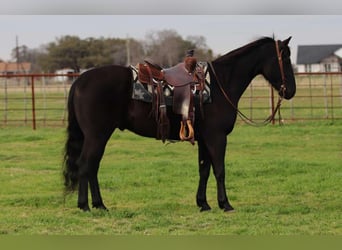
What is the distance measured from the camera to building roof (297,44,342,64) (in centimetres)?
6825

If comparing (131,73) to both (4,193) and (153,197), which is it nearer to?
(153,197)

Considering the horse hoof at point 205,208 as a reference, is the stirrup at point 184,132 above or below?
above

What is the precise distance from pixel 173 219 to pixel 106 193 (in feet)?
5.74

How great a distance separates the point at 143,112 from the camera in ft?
18.2

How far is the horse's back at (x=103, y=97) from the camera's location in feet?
18.1

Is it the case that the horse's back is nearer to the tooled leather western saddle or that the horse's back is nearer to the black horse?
the black horse

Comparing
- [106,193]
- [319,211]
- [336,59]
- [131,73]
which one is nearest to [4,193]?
[106,193]

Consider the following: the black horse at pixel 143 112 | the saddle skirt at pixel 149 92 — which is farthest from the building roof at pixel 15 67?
the saddle skirt at pixel 149 92

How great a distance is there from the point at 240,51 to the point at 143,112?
4.25 feet

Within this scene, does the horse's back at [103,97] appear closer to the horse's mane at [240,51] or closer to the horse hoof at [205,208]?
the horse's mane at [240,51]

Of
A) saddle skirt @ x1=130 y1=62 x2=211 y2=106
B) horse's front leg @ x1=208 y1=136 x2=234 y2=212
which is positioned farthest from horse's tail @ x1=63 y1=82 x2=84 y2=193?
horse's front leg @ x1=208 y1=136 x2=234 y2=212

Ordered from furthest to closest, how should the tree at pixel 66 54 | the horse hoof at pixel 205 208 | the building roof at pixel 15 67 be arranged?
1. the building roof at pixel 15 67
2. the tree at pixel 66 54
3. the horse hoof at pixel 205 208

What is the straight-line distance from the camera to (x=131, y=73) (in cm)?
559

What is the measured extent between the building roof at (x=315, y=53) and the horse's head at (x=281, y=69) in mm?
64789
